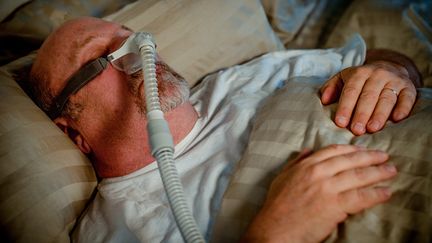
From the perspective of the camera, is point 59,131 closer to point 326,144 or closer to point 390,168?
point 326,144

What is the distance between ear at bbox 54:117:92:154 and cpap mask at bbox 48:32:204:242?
0.07ft

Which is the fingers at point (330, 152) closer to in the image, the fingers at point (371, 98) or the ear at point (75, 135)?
the fingers at point (371, 98)

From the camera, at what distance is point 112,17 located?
3.87 feet

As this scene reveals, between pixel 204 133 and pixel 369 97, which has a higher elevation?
pixel 369 97

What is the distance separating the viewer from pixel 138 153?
3.08ft

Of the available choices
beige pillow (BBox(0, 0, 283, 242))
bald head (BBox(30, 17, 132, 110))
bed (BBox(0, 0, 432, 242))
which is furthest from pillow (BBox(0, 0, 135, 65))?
bald head (BBox(30, 17, 132, 110))

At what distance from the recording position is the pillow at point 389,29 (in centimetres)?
126

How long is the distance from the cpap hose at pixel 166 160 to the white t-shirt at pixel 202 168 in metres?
0.22

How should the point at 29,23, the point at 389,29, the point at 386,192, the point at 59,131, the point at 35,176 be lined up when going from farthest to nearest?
the point at 389,29 → the point at 29,23 → the point at 59,131 → the point at 35,176 → the point at 386,192

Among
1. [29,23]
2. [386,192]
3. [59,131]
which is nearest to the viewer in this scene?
[386,192]

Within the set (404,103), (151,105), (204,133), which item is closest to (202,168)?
(204,133)

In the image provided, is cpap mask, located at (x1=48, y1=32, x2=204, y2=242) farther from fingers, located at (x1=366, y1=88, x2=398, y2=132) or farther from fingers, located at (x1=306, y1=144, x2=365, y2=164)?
fingers, located at (x1=366, y1=88, x2=398, y2=132)

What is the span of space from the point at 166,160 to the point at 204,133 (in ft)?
1.31

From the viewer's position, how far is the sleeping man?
1.96 feet
